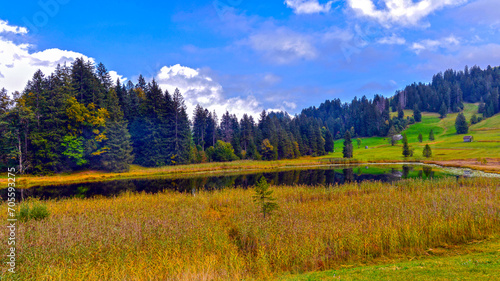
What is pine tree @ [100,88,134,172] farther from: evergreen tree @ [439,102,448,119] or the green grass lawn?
evergreen tree @ [439,102,448,119]

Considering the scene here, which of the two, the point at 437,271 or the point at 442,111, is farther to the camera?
the point at 442,111

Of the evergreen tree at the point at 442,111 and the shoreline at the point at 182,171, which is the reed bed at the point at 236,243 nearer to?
the shoreline at the point at 182,171

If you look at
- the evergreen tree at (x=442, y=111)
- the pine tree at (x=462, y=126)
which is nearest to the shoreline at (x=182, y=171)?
the pine tree at (x=462, y=126)

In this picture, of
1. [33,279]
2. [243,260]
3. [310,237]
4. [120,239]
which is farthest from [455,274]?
[33,279]

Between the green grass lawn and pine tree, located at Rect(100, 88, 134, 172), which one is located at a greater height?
pine tree, located at Rect(100, 88, 134, 172)

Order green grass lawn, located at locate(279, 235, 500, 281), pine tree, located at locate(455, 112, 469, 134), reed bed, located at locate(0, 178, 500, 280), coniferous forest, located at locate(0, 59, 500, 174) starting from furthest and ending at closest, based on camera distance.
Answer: pine tree, located at locate(455, 112, 469, 134) < coniferous forest, located at locate(0, 59, 500, 174) < reed bed, located at locate(0, 178, 500, 280) < green grass lawn, located at locate(279, 235, 500, 281)

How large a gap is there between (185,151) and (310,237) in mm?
59779

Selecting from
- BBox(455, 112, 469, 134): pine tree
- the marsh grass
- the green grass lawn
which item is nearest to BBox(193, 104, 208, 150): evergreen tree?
the marsh grass

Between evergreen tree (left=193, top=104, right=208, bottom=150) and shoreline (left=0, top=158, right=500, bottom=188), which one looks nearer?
shoreline (left=0, top=158, right=500, bottom=188)

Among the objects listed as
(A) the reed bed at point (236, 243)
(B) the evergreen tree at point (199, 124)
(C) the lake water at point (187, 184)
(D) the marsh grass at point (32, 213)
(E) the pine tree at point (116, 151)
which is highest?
(B) the evergreen tree at point (199, 124)

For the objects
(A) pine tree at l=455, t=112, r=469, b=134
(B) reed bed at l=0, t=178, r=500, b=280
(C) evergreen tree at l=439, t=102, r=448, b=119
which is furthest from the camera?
(C) evergreen tree at l=439, t=102, r=448, b=119

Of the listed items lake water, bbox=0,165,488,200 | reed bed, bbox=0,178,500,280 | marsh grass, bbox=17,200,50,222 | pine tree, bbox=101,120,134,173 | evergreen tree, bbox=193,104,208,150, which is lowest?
lake water, bbox=0,165,488,200

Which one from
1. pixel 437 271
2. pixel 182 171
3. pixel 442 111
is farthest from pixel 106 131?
pixel 442 111

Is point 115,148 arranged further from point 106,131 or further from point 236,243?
point 236,243
